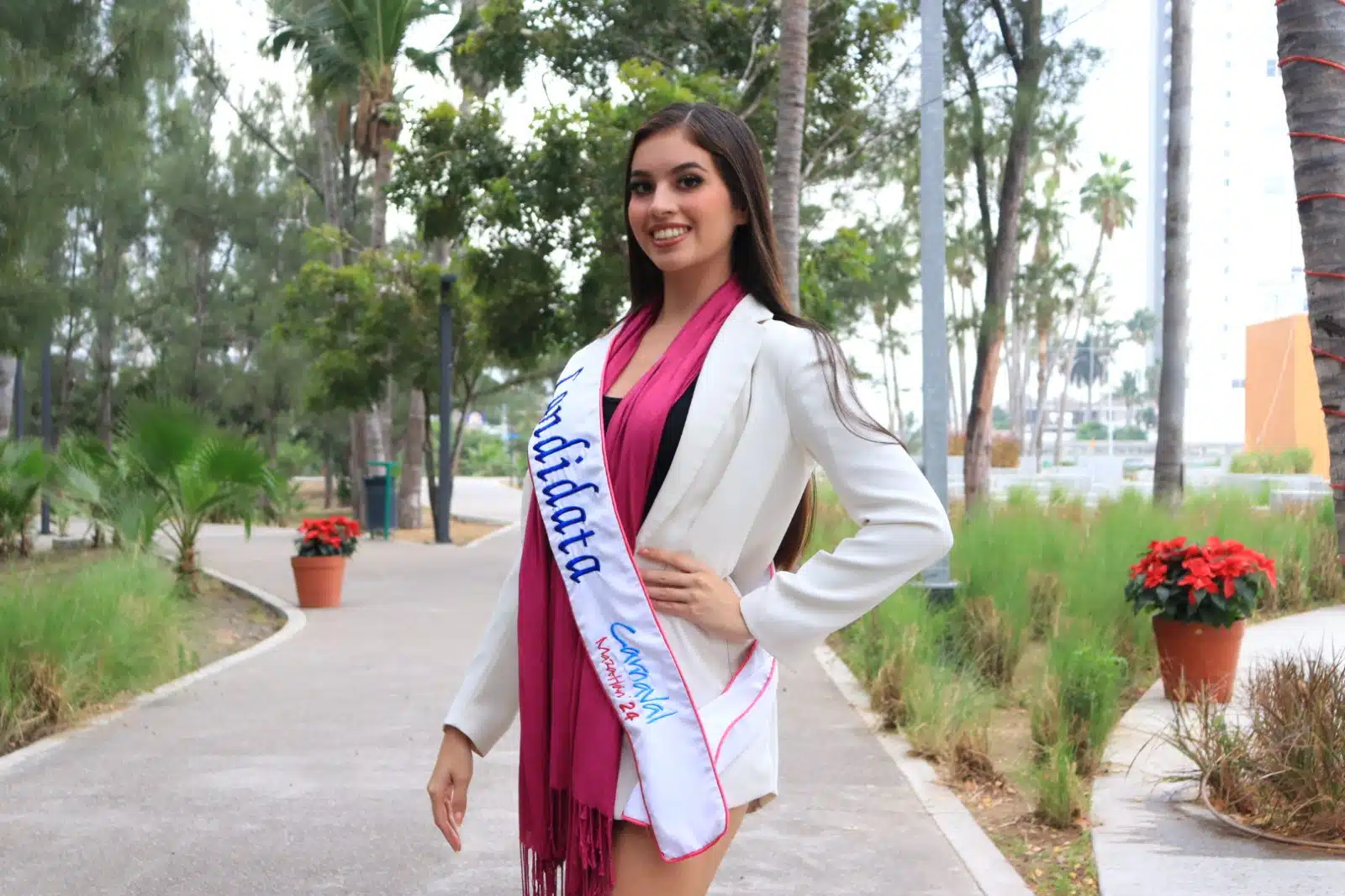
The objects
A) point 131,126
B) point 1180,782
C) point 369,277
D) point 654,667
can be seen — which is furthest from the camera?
point 369,277

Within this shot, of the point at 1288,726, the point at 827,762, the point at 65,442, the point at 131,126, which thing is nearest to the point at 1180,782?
the point at 1288,726

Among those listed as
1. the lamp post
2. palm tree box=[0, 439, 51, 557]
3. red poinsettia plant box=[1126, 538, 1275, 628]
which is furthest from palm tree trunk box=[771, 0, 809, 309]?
the lamp post

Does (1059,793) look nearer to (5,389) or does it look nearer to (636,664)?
(636,664)

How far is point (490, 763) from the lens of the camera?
268 inches

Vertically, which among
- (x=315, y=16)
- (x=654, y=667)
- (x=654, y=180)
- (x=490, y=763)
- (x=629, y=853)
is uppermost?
(x=315, y=16)

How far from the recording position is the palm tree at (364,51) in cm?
2591

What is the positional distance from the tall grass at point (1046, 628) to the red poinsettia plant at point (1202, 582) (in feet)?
1.30

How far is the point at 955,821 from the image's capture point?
568 cm

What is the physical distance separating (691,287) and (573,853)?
2.82ft

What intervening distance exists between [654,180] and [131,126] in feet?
36.9

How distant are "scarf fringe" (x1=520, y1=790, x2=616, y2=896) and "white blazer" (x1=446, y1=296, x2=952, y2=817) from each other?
0.06m

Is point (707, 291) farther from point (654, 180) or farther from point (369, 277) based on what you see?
point (369, 277)

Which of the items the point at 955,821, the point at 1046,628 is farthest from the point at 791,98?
the point at 955,821

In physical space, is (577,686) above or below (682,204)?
below
